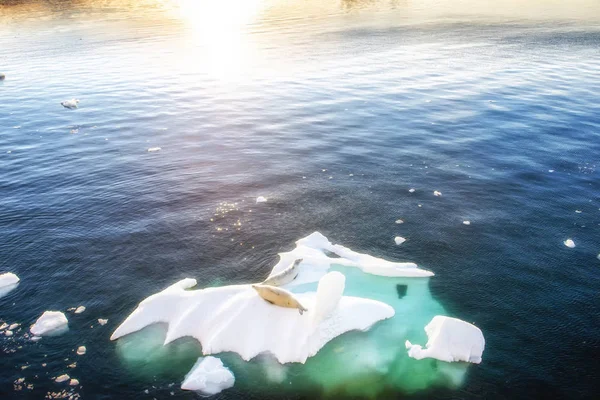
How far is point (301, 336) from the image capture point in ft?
39.1

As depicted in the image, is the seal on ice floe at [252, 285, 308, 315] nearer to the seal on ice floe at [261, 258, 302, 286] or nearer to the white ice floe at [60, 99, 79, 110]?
the seal on ice floe at [261, 258, 302, 286]

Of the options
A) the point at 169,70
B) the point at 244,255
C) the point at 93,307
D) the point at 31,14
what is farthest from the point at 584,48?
the point at 31,14

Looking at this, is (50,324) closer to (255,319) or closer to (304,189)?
(255,319)

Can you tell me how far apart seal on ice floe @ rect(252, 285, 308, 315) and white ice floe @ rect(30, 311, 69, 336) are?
576cm

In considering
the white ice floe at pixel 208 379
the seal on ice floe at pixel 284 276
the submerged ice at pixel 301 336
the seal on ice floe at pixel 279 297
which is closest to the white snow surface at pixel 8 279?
the submerged ice at pixel 301 336

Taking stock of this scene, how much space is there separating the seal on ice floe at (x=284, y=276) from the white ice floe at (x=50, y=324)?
5.79 metres

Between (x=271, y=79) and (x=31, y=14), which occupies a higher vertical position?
(x=31, y=14)

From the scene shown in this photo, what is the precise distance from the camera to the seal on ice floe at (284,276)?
541 inches

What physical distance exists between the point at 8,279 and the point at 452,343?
1395 centimetres

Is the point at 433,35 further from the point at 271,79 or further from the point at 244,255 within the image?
the point at 244,255

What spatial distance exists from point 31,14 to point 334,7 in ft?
183

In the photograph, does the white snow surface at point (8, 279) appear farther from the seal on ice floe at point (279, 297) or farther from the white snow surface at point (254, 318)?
the seal on ice floe at point (279, 297)

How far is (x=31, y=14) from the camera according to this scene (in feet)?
269

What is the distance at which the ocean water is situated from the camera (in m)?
12.2
